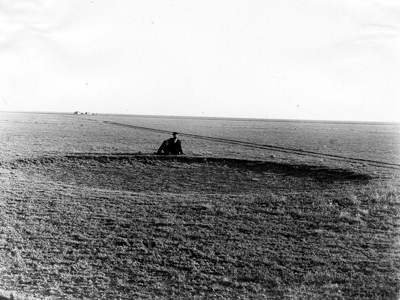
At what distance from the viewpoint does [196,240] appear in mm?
9664

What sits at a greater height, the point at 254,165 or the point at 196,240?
the point at 254,165

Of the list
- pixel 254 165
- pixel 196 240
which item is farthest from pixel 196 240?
pixel 254 165

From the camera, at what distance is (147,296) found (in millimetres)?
7172

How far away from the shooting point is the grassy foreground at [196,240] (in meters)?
7.50

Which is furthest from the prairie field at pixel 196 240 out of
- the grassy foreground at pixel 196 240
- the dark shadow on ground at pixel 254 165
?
the dark shadow on ground at pixel 254 165

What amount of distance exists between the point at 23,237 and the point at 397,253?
924cm

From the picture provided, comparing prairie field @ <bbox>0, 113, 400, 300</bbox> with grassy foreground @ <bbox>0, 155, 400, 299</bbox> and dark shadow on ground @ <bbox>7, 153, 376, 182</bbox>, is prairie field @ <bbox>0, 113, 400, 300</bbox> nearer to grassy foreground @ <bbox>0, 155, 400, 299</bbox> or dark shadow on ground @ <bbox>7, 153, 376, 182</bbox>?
grassy foreground @ <bbox>0, 155, 400, 299</bbox>

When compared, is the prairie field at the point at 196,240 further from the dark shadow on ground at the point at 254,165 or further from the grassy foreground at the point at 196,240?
the dark shadow on ground at the point at 254,165

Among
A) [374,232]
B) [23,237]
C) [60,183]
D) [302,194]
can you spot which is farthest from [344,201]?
[60,183]

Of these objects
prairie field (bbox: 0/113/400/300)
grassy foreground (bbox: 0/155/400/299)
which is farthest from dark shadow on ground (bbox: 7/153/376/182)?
grassy foreground (bbox: 0/155/400/299)

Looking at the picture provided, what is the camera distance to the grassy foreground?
750cm

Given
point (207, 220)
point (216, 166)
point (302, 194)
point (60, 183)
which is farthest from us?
point (216, 166)

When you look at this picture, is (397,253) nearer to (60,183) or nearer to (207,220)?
(207,220)

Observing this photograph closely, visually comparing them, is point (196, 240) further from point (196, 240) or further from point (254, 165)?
point (254, 165)
